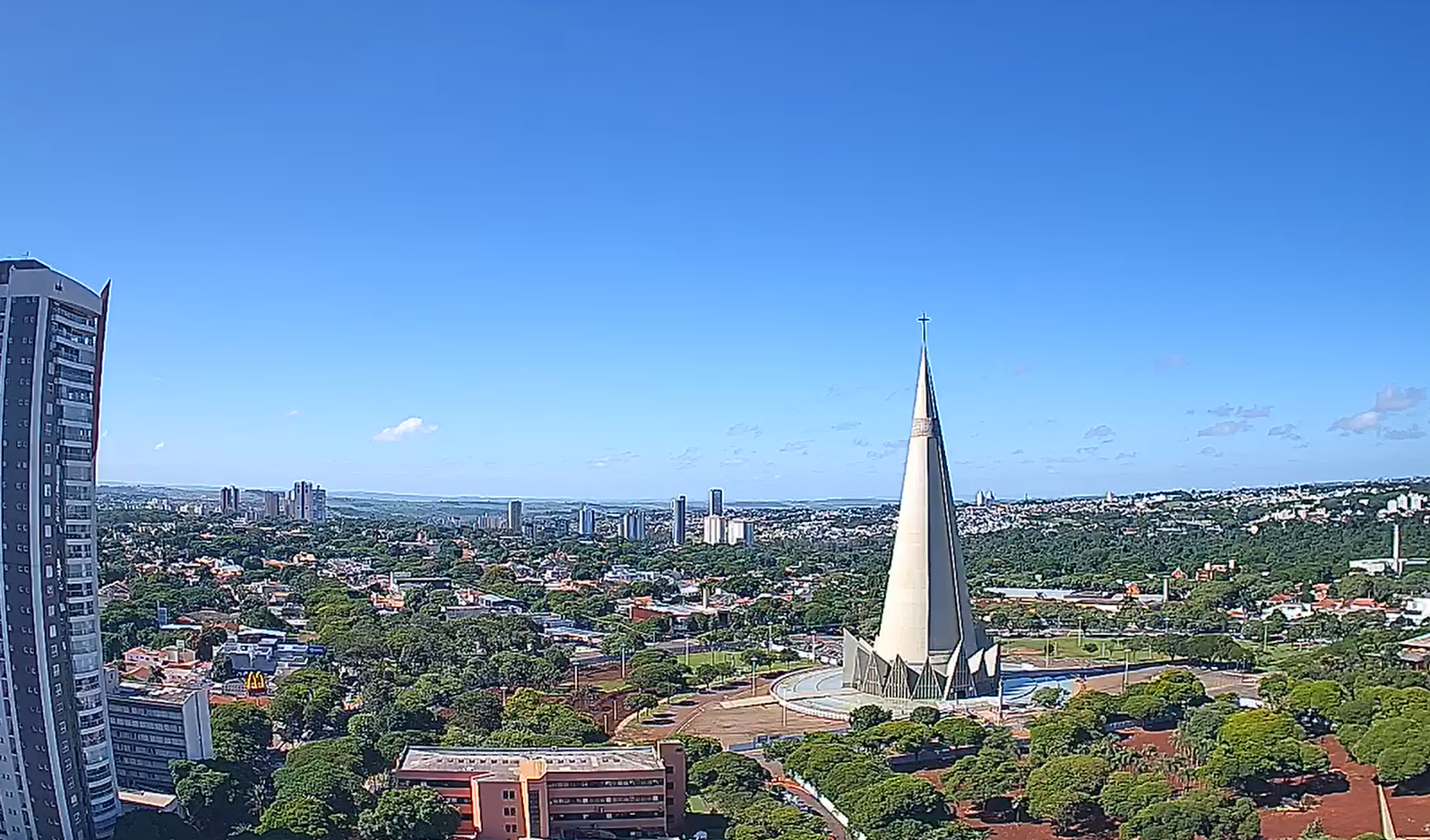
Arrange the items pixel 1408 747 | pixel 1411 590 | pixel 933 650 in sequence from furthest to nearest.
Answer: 1. pixel 1411 590
2. pixel 933 650
3. pixel 1408 747

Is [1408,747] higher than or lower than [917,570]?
lower

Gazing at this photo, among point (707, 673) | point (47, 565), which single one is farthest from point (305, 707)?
point (707, 673)

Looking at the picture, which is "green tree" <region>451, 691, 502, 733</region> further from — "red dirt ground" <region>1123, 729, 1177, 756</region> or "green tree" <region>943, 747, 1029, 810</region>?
"red dirt ground" <region>1123, 729, 1177, 756</region>

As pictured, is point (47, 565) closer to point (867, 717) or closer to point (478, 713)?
point (478, 713)

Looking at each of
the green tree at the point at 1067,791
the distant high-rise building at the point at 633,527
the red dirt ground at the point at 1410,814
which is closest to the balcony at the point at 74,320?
the green tree at the point at 1067,791

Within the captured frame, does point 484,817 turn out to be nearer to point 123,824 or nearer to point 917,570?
point 123,824

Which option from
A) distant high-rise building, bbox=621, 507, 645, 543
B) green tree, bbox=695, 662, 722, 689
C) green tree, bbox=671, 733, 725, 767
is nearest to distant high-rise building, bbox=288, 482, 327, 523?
distant high-rise building, bbox=621, 507, 645, 543

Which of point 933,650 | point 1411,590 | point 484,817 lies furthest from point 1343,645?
point 484,817
